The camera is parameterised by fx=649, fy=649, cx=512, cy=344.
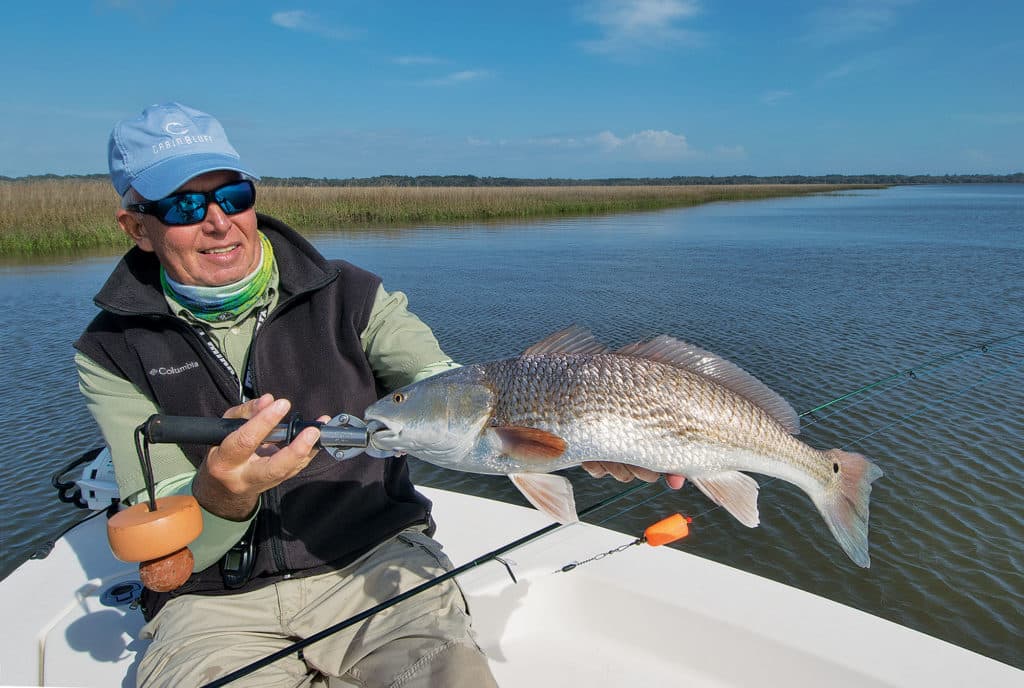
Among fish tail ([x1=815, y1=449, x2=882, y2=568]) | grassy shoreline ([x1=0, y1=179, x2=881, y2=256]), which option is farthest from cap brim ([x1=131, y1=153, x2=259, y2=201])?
grassy shoreline ([x1=0, y1=179, x2=881, y2=256])

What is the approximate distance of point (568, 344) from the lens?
265 cm

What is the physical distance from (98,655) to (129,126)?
2271mm

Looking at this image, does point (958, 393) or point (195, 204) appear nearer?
point (195, 204)

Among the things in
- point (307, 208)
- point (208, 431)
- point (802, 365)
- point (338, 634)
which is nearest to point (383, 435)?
point (208, 431)

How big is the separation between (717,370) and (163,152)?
7.70ft

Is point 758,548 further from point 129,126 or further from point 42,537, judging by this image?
point 42,537

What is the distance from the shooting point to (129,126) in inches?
102

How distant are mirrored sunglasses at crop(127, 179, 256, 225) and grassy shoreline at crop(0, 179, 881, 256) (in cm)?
2465

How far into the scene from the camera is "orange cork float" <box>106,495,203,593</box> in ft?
6.55

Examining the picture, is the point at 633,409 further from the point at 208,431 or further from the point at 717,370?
the point at 208,431

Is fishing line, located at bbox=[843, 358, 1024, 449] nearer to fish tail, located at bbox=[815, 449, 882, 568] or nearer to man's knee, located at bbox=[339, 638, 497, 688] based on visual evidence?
fish tail, located at bbox=[815, 449, 882, 568]

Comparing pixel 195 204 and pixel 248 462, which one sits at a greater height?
pixel 195 204

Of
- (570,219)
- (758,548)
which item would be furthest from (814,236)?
(758,548)

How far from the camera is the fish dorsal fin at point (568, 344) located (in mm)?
2633
